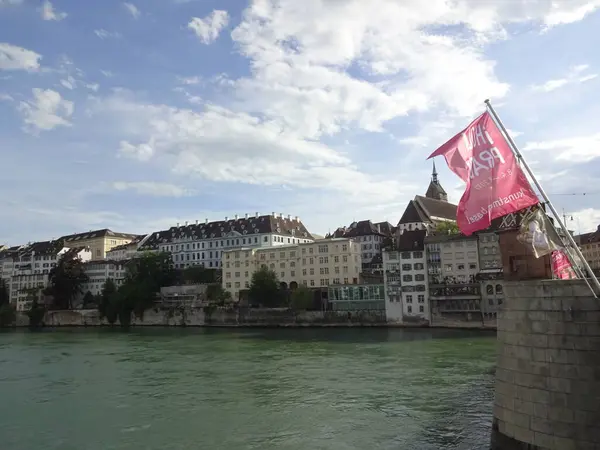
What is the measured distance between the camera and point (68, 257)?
116 m

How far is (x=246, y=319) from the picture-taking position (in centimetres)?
8550

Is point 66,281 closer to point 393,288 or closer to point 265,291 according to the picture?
point 265,291

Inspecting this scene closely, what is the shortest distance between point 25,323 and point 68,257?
54.4 feet

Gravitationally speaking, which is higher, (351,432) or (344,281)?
(344,281)

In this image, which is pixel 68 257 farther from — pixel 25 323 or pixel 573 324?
pixel 573 324

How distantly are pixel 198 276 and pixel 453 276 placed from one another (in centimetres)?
5268

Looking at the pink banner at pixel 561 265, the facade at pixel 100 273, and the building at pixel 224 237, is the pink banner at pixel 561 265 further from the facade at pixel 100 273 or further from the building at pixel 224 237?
the facade at pixel 100 273

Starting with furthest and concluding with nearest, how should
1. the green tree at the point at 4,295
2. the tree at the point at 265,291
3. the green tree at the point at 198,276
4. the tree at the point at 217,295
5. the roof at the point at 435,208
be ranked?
the green tree at the point at 4,295 → the green tree at the point at 198,276 → the roof at the point at 435,208 → the tree at the point at 217,295 → the tree at the point at 265,291

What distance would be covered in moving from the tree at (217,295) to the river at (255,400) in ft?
148

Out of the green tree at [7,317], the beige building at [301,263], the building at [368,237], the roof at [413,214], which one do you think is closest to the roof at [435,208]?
the roof at [413,214]

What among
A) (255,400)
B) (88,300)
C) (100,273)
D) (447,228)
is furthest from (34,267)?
(255,400)

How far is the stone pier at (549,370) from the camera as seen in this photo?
1150cm

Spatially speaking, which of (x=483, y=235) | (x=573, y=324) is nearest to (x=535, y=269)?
(x=573, y=324)

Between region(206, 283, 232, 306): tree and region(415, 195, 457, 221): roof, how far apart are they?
40383mm
